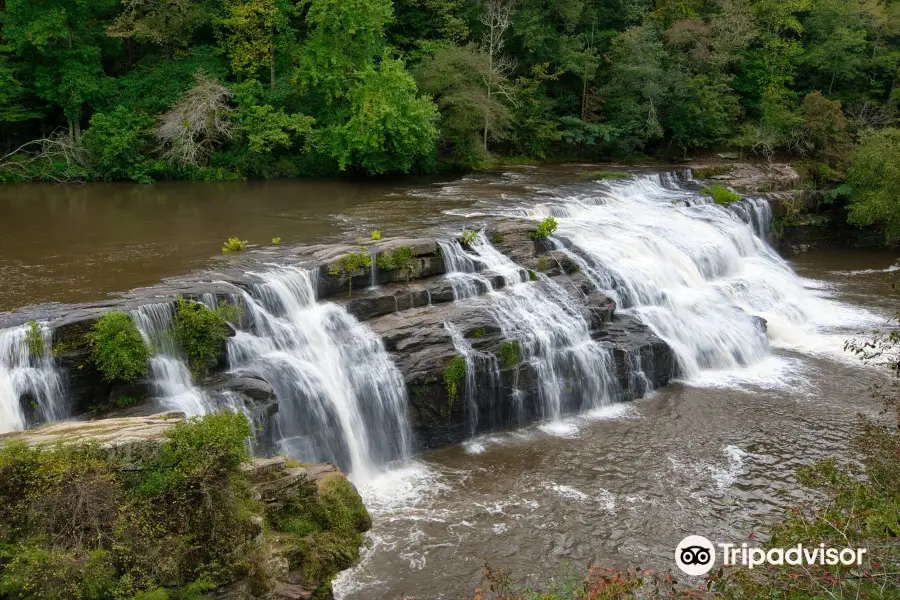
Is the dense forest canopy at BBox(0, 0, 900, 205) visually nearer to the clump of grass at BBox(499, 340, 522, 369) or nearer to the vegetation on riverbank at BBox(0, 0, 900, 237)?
the vegetation on riverbank at BBox(0, 0, 900, 237)

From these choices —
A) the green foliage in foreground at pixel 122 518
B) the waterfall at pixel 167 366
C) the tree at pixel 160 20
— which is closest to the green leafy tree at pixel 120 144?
the tree at pixel 160 20

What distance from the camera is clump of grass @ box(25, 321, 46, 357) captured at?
12.2 meters

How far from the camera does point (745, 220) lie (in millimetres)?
28594

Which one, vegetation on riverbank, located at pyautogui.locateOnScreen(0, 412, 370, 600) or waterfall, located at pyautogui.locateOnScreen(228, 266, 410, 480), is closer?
vegetation on riverbank, located at pyautogui.locateOnScreen(0, 412, 370, 600)

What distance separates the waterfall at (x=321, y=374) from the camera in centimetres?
1425

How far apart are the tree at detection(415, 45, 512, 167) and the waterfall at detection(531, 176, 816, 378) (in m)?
6.95

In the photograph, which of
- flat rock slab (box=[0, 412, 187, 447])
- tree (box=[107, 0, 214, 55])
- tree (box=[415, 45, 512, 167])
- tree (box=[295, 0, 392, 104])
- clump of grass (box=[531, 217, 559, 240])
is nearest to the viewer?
flat rock slab (box=[0, 412, 187, 447])

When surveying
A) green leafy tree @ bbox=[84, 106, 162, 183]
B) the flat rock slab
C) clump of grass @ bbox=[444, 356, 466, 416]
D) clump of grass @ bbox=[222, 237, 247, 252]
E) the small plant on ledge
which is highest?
green leafy tree @ bbox=[84, 106, 162, 183]

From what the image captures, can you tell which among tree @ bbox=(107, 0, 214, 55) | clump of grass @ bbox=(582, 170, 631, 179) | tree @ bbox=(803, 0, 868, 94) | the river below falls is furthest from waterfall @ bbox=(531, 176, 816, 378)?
tree @ bbox=(107, 0, 214, 55)


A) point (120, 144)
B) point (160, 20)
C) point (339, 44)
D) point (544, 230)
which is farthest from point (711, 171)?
point (120, 144)

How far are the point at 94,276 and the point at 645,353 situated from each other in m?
13.1

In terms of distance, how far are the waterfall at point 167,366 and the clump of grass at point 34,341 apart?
61.3 inches

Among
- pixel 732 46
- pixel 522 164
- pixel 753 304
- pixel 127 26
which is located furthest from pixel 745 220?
pixel 127 26

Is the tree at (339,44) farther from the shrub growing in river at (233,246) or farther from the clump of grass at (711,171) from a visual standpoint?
the clump of grass at (711,171)
